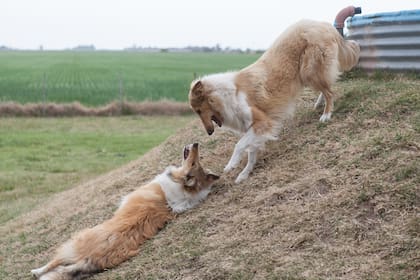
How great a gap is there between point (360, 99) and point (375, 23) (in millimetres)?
1583

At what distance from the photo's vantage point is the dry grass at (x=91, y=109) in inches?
832

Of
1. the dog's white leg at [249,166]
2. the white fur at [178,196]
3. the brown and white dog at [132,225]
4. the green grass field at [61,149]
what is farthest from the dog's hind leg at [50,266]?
the green grass field at [61,149]

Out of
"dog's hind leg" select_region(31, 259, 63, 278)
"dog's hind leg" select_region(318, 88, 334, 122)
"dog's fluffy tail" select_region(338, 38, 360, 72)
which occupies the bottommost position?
"dog's hind leg" select_region(31, 259, 63, 278)

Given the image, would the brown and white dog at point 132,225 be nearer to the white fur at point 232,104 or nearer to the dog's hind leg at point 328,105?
the white fur at point 232,104

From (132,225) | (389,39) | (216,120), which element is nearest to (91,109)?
(389,39)

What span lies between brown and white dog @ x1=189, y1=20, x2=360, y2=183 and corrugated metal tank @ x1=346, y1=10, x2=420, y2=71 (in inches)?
50.4

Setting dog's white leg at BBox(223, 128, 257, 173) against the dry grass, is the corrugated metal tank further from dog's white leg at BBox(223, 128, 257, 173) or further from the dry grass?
the dry grass

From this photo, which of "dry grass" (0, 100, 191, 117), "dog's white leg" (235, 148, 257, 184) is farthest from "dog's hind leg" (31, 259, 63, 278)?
"dry grass" (0, 100, 191, 117)

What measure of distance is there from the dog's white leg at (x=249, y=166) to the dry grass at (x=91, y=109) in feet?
51.0

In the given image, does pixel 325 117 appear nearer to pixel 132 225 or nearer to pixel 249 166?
pixel 249 166

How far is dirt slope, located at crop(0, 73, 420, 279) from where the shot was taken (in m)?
4.36

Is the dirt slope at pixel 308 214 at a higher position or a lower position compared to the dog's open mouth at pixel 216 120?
lower

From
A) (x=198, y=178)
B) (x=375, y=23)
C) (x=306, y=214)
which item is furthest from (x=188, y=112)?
(x=306, y=214)

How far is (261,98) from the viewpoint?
6.51m
